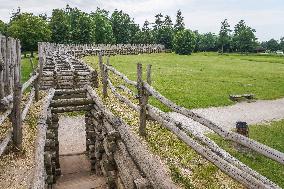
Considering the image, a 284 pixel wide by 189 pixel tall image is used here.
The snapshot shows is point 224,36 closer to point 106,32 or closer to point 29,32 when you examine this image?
point 106,32

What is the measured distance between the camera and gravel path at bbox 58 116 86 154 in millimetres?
14797

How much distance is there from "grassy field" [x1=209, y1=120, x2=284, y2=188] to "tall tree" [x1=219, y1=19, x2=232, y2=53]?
70.4 meters

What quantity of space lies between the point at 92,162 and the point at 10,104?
5.81m

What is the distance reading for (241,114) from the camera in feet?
54.8

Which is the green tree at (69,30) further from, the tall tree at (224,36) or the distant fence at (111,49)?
the tall tree at (224,36)

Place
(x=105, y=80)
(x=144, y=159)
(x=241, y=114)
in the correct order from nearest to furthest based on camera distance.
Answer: (x=144, y=159), (x=105, y=80), (x=241, y=114)

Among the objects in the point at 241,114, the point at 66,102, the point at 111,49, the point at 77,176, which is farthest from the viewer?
the point at 111,49

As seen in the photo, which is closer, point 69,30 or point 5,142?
point 5,142

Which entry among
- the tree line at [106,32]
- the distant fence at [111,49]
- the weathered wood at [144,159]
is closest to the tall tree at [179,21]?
the tree line at [106,32]

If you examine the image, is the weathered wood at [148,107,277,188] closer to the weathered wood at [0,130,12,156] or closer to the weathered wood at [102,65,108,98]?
the weathered wood at [0,130,12,156]

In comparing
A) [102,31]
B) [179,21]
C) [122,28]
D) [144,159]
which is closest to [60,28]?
[102,31]

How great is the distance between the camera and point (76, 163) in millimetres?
14297

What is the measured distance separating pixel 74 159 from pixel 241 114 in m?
7.95

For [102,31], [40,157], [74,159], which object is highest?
[102,31]
